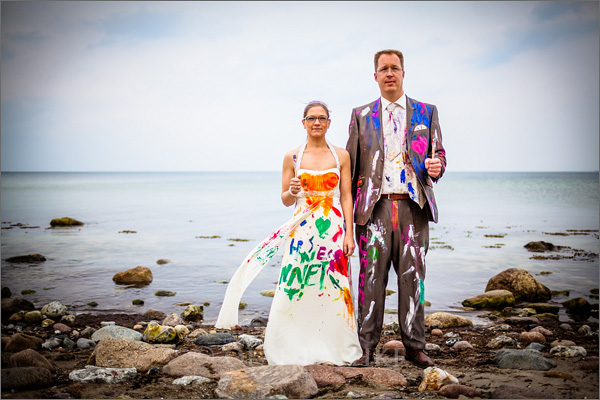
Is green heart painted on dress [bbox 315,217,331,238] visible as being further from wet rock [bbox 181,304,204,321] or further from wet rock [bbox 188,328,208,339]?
wet rock [bbox 181,304,204,321]

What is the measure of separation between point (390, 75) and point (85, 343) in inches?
189

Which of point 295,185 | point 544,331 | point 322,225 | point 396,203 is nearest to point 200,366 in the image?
point 322,225

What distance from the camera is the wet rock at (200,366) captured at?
4.77 m

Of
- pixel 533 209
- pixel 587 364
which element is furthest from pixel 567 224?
pixel 587 364

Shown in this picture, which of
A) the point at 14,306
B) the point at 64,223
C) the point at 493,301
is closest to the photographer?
the point at 14,306

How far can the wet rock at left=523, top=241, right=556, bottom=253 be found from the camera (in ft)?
49.4

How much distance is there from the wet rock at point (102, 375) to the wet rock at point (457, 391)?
2.81 m

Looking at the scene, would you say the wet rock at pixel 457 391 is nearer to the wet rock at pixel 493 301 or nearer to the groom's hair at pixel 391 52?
the groom's hair at pixel 391 52

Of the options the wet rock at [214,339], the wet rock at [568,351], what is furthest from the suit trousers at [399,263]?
the wet rock at [214,339]

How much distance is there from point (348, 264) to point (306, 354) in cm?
98

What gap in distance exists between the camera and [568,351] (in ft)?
18.0

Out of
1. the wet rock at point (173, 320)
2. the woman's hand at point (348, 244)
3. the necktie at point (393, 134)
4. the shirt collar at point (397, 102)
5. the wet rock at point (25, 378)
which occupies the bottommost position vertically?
the wet rock at point (173, 320)

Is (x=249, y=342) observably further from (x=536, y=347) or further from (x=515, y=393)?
(x=536, y=347)

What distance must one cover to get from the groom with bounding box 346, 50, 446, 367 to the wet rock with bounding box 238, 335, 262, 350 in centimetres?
156
